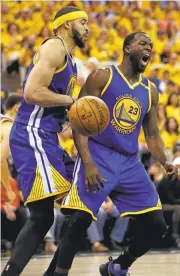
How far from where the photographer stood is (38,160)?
5.96 meters

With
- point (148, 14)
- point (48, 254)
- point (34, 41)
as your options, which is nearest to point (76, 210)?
point (48, 254)

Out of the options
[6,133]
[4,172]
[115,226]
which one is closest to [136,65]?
[6,133]

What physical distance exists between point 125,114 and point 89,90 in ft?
1.14

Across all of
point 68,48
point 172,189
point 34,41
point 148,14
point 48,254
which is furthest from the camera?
point 148,14

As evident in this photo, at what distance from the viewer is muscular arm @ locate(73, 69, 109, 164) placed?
6.01m

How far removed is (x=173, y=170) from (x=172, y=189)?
16.4ft

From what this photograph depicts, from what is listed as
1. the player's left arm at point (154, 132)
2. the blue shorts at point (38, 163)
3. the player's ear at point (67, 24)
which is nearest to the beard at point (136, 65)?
the player's left arm at point (154, 132)

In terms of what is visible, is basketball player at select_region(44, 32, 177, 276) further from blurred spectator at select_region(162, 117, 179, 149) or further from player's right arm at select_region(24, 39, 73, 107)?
blurred spectator at select_region(162, 117, 179, 149)

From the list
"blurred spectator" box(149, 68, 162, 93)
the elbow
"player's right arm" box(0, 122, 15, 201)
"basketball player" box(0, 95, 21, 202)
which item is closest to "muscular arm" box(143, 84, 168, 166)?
the elbow

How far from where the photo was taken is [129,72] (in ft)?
20.7

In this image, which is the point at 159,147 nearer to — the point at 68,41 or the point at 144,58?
the point at 144,58

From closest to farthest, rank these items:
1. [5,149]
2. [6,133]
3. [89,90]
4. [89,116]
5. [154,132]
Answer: [89,116]
[89,90]
[154,132]
[6,133]
[5,149]

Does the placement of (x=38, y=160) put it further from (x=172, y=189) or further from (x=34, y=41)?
(x=34, y=41)

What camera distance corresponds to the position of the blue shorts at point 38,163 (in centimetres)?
592
